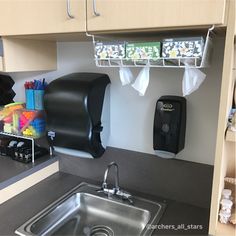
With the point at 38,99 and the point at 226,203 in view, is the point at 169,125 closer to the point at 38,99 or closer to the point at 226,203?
the point at 226,203

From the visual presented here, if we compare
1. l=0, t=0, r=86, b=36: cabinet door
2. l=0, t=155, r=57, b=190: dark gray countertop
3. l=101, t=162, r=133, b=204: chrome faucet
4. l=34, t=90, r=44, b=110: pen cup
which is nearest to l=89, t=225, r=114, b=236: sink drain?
l=101, t=162, r=133, b=204: chrome faucet

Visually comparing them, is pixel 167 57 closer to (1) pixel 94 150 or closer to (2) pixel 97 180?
(1) pixel 94 150

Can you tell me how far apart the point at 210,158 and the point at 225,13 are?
65cm

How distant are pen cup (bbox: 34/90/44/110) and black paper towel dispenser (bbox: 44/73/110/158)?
0.19 metres

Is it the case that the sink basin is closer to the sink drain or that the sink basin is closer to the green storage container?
the sink drain

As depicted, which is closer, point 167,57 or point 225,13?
point 225,13

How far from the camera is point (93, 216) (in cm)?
127

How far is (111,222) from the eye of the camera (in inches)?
48.3

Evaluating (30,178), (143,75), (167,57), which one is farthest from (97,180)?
(167,57)

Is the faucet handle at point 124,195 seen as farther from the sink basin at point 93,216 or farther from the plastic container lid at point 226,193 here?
the plastic container lid at point 226,193

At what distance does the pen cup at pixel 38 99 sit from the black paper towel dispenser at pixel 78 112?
19 centimetres

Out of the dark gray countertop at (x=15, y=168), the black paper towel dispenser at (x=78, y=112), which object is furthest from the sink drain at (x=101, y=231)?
the dark gray countertop at (x=15, y=168)

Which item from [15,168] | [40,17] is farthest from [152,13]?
[15,168]

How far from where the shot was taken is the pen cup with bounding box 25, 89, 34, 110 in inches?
56.2
